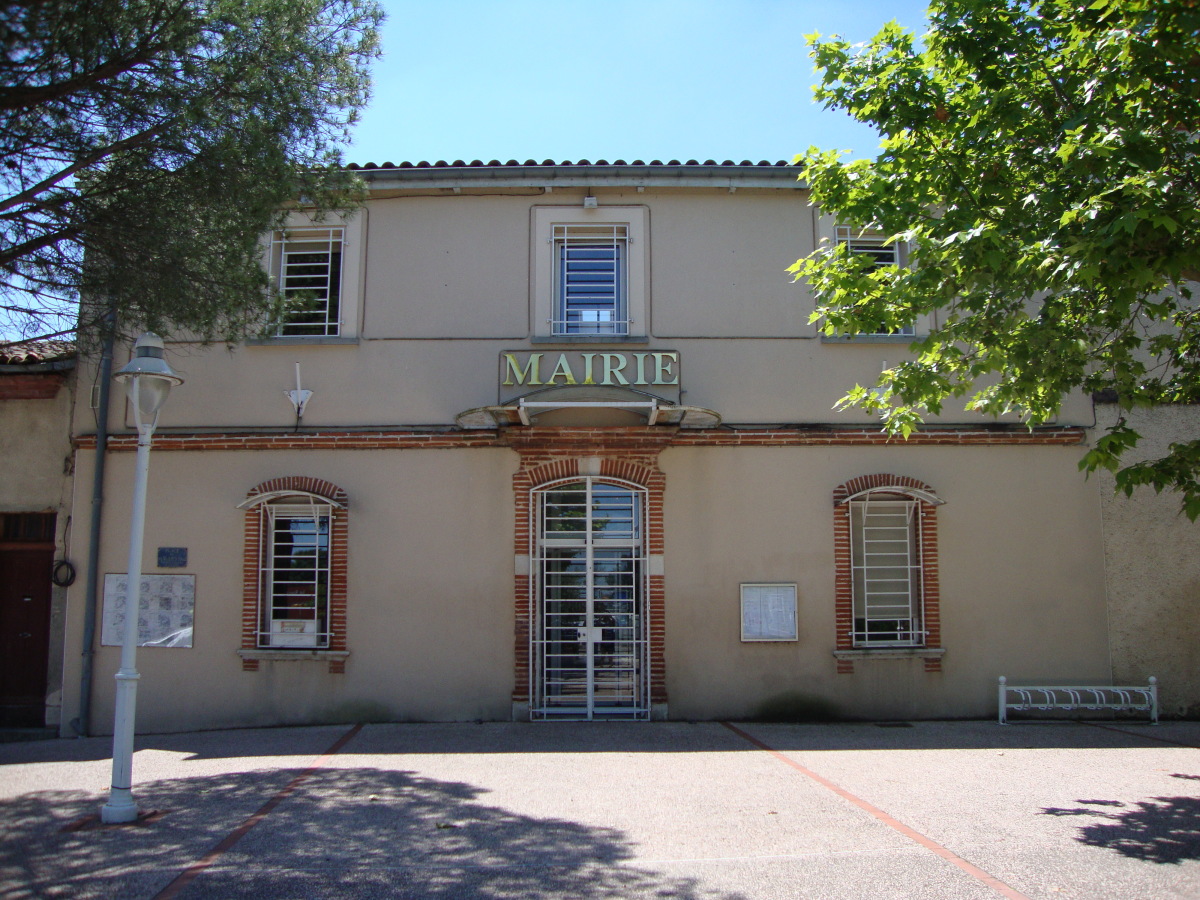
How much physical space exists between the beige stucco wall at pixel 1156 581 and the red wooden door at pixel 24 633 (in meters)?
12.2

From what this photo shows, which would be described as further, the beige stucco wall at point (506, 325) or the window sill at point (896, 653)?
the beige stucco wall at point (506, 325)

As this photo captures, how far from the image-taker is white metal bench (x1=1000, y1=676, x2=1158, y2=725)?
10289mm

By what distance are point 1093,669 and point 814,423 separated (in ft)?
13.5

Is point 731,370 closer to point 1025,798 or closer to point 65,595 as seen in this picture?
point 1025,798

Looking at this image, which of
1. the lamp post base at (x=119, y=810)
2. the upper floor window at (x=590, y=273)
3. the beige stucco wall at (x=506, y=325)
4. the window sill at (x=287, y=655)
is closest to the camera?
the lamp post base at (x=119, y=810)

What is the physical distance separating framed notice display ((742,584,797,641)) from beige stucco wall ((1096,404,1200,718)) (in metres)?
3.62

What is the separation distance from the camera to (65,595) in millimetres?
10812

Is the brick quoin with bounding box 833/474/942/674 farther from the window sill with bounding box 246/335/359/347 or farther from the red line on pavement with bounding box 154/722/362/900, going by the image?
the window sill with bounding box 246/335/359/347

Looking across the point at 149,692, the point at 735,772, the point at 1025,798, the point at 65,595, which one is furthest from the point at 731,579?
the point at 65,595

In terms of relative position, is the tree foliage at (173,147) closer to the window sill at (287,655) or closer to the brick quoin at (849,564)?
the window sill at (287,655)

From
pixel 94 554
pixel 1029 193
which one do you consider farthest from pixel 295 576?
pixel 1029 193

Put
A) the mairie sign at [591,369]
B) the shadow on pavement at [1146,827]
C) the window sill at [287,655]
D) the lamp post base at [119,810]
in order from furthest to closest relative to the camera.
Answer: the mairie sign at [591,369] < the window sill at [287,655] < the lamp post base at [119,810] < the shadow on pavement at [1146,827]

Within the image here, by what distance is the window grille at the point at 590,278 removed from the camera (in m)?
11.1

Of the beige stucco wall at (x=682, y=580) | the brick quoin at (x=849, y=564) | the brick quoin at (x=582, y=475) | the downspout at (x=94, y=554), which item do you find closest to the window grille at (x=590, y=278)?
the brick quoin at (x=582, y=475)
